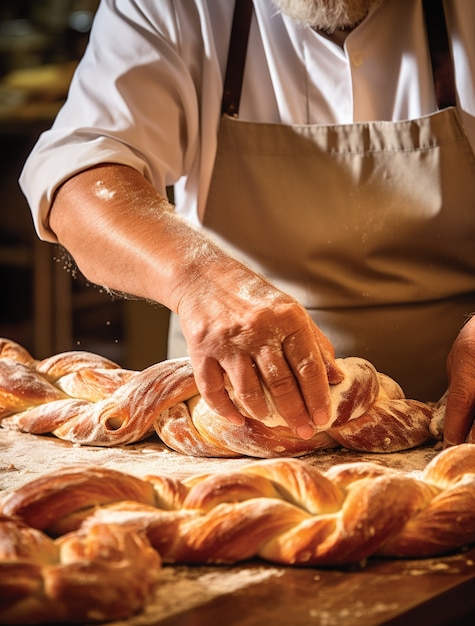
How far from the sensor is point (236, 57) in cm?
212

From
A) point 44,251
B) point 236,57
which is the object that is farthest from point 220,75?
point 44,251

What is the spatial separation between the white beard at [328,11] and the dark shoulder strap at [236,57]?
0.10 meters

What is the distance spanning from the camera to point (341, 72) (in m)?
2.12

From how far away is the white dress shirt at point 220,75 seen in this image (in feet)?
6.77

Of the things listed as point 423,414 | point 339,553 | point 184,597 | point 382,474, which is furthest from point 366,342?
point 184,597

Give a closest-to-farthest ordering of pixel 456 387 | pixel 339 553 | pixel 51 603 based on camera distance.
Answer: pixel 51 603 → pixel 339 553 → pixel 456 387

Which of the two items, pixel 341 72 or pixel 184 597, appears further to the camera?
pixel 341 72

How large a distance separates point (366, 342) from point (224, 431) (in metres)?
0.63

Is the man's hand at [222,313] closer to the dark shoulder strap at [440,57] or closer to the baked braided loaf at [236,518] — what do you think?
the baked braided loaf at [236,518]

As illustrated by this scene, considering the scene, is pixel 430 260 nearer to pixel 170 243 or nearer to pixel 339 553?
pixel 170 243

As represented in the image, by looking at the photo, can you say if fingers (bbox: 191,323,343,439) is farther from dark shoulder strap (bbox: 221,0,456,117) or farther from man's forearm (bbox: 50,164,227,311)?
dark shoulder strap (bbox: 221,0,456,117)

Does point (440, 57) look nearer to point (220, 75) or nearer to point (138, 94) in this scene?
point (220, 75)

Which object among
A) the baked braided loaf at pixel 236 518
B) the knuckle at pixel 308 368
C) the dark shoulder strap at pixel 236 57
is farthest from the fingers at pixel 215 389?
the dark shoulder strap at pixel 236 57

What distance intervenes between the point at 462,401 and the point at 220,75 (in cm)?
106
